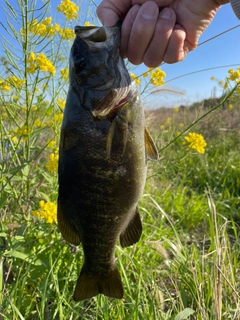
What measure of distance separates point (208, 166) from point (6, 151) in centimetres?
383

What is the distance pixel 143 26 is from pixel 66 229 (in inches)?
38.9

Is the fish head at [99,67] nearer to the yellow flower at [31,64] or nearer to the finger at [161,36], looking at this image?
the finger at [161,36]

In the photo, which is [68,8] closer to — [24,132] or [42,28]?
[42,28]

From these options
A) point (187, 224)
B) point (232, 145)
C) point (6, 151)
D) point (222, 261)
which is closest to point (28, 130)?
point (6, 151)

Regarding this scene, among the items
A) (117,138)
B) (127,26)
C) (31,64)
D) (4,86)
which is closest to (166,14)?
(127,26)

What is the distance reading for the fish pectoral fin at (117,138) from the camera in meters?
1.42

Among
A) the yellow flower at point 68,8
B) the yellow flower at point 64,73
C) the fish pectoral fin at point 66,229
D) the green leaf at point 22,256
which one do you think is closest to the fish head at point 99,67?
the fish pectoral fin at point 66,229

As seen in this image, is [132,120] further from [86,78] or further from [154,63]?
[154,63]

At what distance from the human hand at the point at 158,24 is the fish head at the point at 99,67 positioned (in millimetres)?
143

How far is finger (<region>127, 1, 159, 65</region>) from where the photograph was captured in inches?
62.4

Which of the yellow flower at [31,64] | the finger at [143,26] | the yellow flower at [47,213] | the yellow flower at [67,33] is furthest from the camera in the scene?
the yellow flower at [67,33]

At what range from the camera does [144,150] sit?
5.25ft

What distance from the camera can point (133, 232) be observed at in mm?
1723

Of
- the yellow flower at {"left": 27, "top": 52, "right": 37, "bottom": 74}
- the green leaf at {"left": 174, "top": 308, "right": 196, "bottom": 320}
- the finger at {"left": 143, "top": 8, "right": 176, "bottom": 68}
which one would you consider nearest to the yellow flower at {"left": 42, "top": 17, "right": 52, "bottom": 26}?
the yellow flower at {"left": 27, "top": 52, "right": 37, "bottom": 74}
